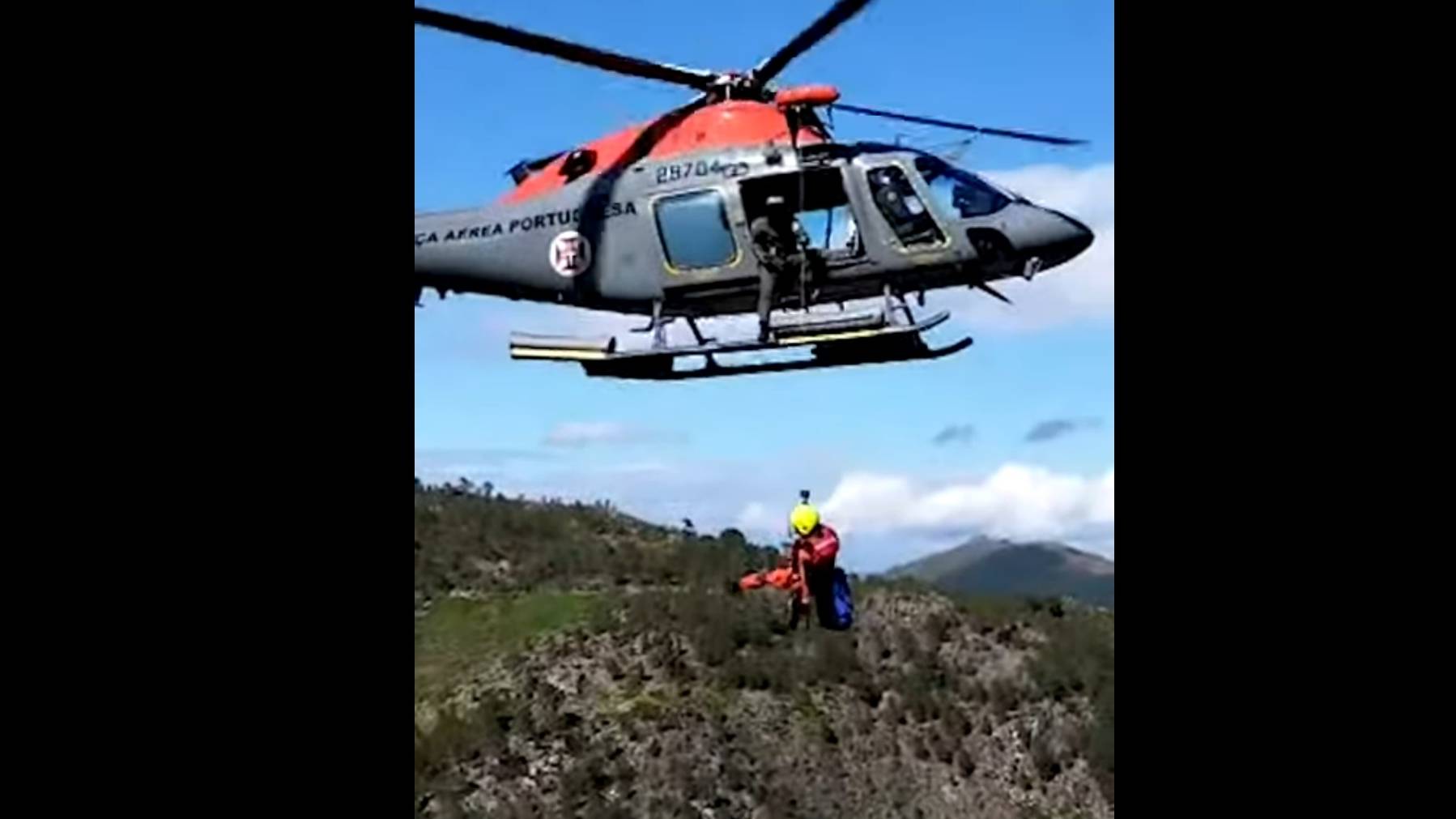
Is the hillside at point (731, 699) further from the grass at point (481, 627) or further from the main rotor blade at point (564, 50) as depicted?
the main rotor blade at point (564, 50)

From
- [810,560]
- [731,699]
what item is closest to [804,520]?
[810,560]

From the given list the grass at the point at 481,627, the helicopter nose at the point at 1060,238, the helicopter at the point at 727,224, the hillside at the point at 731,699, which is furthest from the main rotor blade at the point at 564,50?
the grass at the point at 481,627

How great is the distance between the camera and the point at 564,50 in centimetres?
676

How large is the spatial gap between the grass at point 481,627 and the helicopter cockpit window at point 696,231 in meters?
7.99

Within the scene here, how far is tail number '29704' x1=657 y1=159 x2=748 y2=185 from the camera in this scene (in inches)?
286

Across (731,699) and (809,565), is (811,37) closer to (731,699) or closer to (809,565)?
(809,565)

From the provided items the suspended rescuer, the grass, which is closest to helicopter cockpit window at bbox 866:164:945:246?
the suspended rescuer

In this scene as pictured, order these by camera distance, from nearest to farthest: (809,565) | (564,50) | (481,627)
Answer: (809,565) → (564,50) → (481,627)

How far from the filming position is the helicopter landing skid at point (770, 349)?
646cm

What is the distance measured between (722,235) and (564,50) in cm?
96
